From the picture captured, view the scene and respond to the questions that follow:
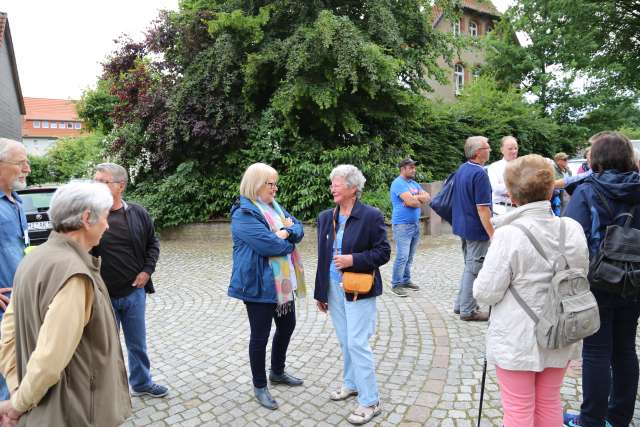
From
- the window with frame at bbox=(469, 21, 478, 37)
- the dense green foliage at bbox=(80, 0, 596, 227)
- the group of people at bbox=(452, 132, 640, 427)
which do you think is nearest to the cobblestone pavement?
the group of people at bbox=(452, 132, 640, 427)

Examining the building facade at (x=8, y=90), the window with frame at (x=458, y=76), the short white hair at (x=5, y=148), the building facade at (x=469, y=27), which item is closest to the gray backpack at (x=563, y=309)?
the short white hair at (x=5, y=148)

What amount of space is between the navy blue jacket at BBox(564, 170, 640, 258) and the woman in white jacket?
18.7 inches

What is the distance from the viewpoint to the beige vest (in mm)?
1708

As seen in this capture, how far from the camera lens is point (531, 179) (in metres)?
2.21

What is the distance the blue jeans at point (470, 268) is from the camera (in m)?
4.70

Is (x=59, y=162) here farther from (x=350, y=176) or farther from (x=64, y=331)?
(x=64, y=331)

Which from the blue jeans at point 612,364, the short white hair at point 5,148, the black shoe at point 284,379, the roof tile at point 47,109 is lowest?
the black shoe at point 284,379

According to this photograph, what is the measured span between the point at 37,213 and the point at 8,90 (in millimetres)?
22866

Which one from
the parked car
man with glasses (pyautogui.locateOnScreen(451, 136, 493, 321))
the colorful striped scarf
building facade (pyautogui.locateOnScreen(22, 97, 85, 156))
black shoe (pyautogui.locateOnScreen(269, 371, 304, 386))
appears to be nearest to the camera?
the colorful striped scarf

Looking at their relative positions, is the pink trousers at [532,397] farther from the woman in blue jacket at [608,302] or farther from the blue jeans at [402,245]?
the blue jeans at [402,245]

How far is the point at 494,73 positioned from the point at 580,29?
4.27 m

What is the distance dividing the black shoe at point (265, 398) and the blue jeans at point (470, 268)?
2.59 meters

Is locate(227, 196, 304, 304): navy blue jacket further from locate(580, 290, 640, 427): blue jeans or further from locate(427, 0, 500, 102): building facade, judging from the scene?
locate(427, 0, 500, 102): building facade

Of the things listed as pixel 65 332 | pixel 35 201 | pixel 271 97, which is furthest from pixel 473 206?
pixel 35 201
